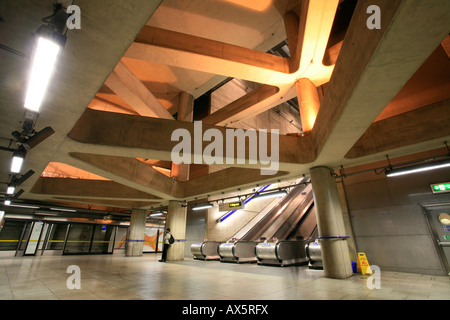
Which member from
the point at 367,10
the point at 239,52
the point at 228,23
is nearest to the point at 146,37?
the point at 239,52

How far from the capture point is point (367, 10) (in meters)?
3.05

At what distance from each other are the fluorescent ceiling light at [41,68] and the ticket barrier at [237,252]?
10718 mm

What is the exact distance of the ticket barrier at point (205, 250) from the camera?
1355 centimetres

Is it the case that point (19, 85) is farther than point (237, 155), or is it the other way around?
point (237, 155)

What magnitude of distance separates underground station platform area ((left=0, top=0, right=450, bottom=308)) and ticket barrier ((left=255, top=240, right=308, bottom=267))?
→ 0.08 meters

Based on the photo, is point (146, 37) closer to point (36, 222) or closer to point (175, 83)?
point (175, 83)

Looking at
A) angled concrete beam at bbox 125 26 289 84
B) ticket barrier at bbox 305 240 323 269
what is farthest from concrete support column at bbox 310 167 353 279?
angled concrete beam at bbox 125 26 289 84

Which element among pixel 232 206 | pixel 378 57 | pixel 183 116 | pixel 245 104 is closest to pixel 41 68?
pixel 378 57

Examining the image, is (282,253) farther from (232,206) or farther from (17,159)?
(17,159)

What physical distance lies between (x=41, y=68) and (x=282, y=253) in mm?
10440

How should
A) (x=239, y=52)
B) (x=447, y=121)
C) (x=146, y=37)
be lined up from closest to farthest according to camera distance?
(x=447, y=121) → (x=146, y=37) → (x=239, y=52)

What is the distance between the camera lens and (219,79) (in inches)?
586

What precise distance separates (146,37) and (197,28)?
419cm

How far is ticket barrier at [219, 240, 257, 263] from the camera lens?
11875 millimetres
